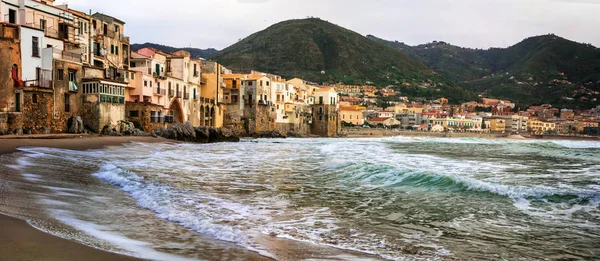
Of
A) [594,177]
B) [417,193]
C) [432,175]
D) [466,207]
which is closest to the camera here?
[466,207]

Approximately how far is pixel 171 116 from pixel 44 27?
49.7 feet

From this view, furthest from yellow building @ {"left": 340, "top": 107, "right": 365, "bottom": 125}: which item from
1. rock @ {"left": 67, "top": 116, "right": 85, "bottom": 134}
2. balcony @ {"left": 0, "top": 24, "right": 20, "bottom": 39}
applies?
balcony @ {"left": 0, "top": 24, "right": 20, "bottom": 39}

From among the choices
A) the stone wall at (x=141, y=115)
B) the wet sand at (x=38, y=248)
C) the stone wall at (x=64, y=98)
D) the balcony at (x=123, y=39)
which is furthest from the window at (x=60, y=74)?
the wet sand at (x=38, y=248)

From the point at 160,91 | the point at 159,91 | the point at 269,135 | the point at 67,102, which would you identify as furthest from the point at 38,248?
the point at 269,135

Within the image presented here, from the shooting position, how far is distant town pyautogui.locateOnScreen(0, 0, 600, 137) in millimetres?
31203

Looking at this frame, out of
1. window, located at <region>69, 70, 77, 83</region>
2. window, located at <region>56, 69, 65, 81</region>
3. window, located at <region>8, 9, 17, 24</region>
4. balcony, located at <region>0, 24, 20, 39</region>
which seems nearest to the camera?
balcony, located at <region>0, 24, 20, 39</region>

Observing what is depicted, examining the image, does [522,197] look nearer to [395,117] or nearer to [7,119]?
[7,119]

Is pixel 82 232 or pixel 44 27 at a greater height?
pixel 44 27

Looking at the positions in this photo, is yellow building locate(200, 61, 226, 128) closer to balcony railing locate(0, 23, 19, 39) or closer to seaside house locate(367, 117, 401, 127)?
balcony railing locate(0, 23, 19, 39)

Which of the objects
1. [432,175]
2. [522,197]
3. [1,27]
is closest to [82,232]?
[522,197]

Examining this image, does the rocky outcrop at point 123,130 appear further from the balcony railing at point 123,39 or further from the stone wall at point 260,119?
the stone wall at point 260,119

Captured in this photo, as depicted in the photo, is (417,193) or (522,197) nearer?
(522,197)

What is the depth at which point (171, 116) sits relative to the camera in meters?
48.3

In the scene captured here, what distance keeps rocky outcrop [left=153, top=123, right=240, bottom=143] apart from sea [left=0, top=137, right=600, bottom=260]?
26047 mm
